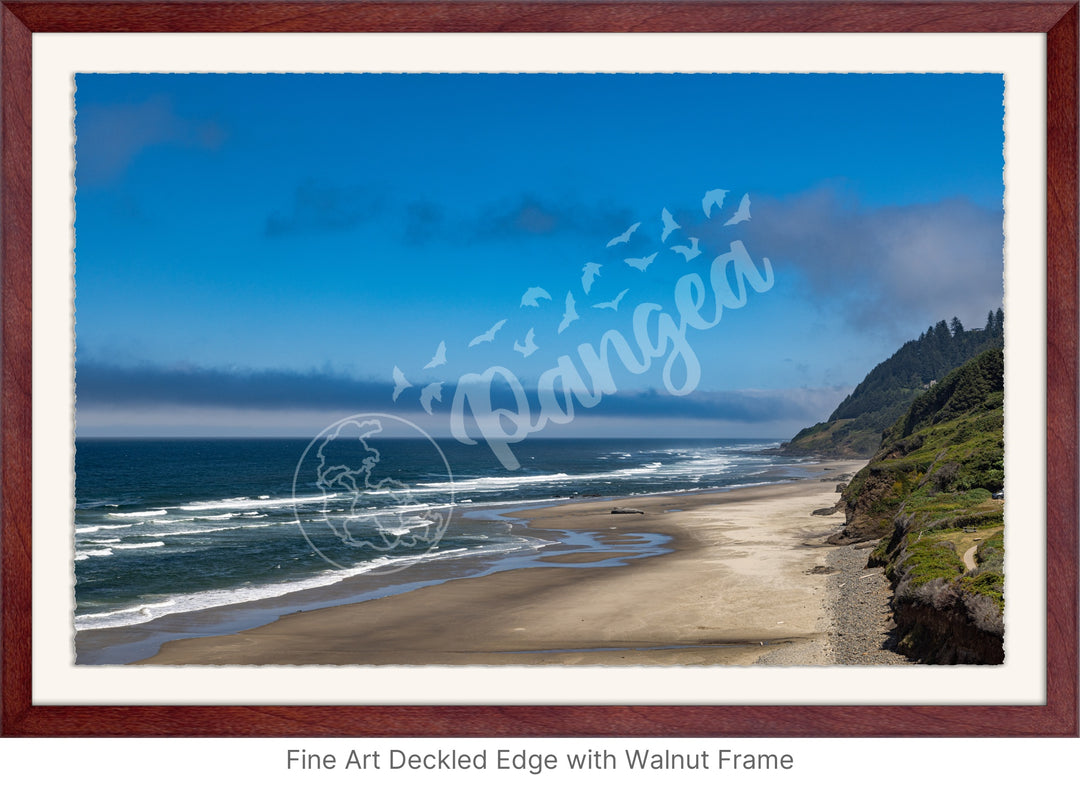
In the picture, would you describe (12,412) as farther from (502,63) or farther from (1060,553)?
(1060,553)

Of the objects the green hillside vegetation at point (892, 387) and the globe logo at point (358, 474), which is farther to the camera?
the green hillside vegetation at point (892, 387)

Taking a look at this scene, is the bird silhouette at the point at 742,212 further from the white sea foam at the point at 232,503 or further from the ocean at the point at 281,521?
the white sea foam at the point at 232,503

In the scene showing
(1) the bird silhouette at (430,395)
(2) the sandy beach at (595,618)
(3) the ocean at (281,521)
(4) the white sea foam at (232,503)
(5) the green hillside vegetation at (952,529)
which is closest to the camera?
(5) the green hillside vegetation at (952,529)

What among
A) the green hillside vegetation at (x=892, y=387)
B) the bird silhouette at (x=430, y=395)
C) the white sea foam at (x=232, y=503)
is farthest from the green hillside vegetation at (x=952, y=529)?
the white sea foam at (x=232, y=503)

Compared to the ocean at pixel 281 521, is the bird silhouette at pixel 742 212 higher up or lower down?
higher up

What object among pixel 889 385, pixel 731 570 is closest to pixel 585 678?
pixel 731 570

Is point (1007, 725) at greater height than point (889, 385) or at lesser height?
lesser

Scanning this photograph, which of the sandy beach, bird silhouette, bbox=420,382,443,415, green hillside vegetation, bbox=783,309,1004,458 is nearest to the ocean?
bird silhouette, bbox=420,382,443,415
